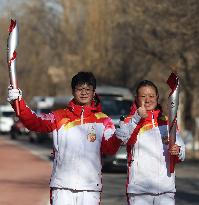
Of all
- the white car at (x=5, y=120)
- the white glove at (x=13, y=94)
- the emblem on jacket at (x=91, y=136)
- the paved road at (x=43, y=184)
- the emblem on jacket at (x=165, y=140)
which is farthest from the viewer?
the white car at (x=5, y=120)

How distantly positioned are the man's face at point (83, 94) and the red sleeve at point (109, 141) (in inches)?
10.0

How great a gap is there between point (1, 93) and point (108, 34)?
4190cm

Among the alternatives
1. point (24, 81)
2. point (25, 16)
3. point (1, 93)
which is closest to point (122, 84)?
point (25, 16)

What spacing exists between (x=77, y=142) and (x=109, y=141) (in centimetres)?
25

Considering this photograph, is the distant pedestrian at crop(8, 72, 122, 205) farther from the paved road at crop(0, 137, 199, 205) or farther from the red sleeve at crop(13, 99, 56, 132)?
the paved road at crop(0, 137, 199, 205)

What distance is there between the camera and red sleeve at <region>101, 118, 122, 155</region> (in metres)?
6.71

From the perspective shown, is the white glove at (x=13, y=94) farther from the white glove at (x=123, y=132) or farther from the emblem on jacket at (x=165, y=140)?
the emblem on jacket at (x=165, y=140)

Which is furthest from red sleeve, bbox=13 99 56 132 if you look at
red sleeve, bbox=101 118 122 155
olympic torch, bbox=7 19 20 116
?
red sleeve, bbox=101 118 122 155

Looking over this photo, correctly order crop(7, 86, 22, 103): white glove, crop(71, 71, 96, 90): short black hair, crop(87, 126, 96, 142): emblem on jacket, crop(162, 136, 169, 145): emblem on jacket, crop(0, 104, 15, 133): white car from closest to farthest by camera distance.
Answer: crop(7, 86, 22, 103): white glove
crop(87, 126, 96, 142): emblem on jacket
crop(71, 71, 96, 90): short black hair
crop(162, 136, 169, 145): emblem on jacket
crop(0, 104, 15, 133): white car

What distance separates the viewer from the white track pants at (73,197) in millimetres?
6652

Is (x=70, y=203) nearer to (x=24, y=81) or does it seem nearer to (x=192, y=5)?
(x=192, y=5)

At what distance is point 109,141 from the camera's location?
265 inches

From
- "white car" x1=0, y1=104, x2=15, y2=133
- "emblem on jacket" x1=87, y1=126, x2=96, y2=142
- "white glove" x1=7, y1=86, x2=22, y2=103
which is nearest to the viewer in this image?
"white glove" x1=7, y1=86, x2=22, y2=103

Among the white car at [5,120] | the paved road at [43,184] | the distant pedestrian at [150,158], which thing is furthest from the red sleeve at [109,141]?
the white car at [5,120]
